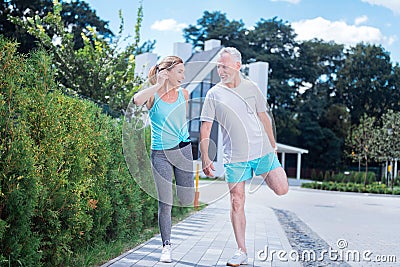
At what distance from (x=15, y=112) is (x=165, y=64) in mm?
1627

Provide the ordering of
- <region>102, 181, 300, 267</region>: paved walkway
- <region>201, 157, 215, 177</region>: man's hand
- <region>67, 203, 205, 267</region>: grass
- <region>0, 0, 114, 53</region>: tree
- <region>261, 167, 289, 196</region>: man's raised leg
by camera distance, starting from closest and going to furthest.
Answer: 1. <region>67, 203, 205, 267</region>: grass
2. <region>201, 157, 215, 177</region>: man's hand
3. <region>261, 167, 289, 196</region>: man's raised leg
4. <region>102, 181, 300, 267</region>: paved walkway
5. <region>0, 0, 114, 53</region>: tree

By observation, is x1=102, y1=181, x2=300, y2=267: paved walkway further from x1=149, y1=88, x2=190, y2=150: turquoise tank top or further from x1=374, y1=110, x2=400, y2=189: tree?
x1=374, y1=110, x2=400, y2=189: tree

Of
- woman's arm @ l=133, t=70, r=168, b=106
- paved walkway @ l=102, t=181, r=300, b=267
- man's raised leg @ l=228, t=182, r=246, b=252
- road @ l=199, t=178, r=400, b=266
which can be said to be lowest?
road @ l=199, t=178, r=400, b=266

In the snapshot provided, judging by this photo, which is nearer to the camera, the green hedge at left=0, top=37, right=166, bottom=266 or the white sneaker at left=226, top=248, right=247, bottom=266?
the green hedge at left=0, top=37, right=166, bottom=266

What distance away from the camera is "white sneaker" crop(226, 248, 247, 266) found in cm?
485

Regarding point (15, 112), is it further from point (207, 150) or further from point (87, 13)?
point (87, 13)

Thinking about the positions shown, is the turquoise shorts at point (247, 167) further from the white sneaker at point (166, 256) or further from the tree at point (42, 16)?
the tree at point (42, 16)

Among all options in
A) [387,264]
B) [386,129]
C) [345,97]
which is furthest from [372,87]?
[387,264]

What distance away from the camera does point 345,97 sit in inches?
1902

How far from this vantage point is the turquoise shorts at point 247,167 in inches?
193

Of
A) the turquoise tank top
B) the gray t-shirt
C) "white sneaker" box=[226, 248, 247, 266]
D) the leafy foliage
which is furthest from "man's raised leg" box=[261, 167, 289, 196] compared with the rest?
the leafy foliage

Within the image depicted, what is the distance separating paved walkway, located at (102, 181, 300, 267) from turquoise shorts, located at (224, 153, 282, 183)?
572 millimetres

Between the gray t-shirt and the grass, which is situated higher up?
the gray t-shirt

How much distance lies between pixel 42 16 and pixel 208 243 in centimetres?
3133
